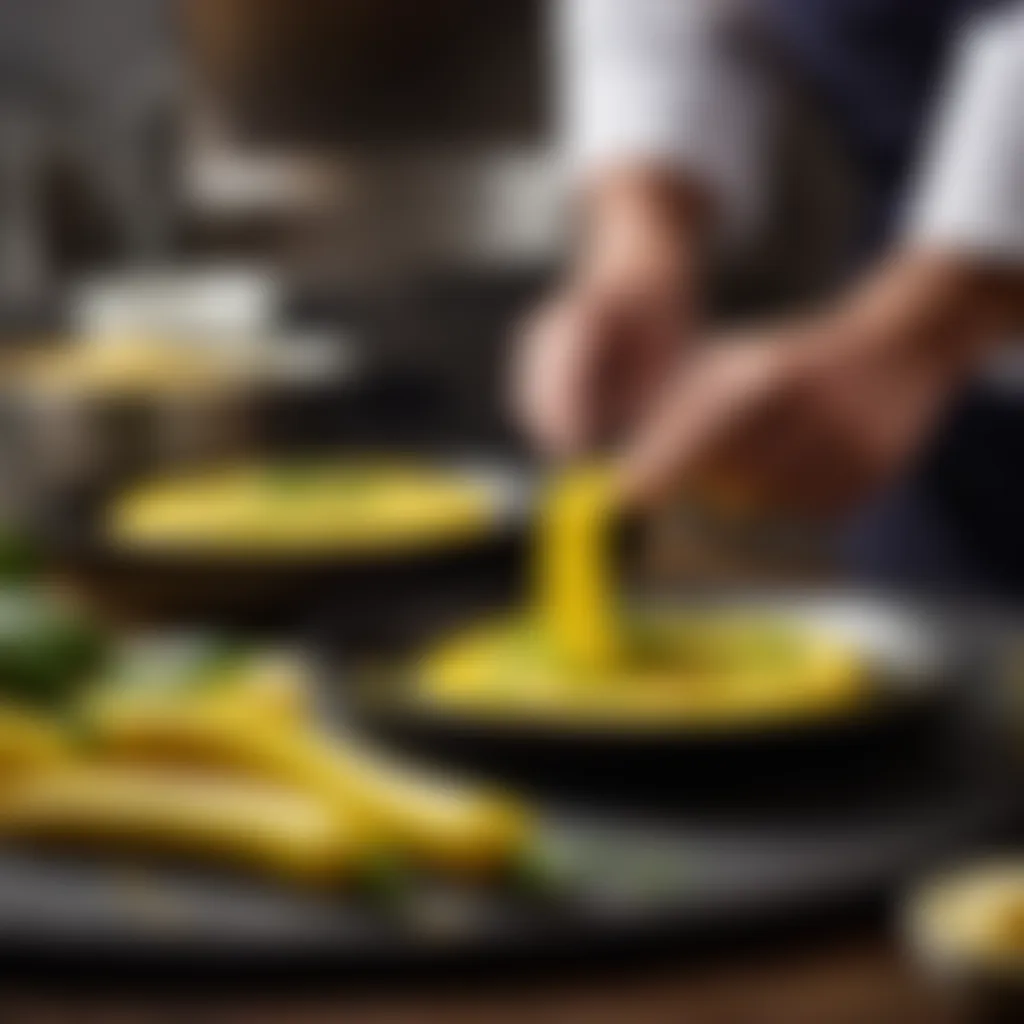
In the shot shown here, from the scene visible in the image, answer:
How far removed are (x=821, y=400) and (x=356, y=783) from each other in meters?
0.45

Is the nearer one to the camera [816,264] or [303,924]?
[303,924]

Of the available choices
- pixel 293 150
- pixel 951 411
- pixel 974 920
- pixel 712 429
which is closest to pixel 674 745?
pixel 974 920

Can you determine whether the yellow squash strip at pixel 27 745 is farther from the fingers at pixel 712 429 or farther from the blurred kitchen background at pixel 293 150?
the blurred kitchen background at pixel 293 150

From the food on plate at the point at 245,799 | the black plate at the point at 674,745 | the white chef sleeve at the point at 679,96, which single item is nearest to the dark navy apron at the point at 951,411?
the white chef sleeve at the point at 679,96

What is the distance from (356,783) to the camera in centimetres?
82

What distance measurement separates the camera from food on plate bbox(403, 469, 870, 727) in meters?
0.92

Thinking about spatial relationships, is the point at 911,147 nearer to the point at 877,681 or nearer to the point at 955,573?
the point at 955,573

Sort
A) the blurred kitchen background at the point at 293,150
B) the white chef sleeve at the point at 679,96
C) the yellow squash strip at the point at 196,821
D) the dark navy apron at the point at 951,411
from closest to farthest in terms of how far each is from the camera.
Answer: the yellow squash strip at the point at 196,821
the dark navy apron at the point at 951,411
the white chef sleeve at the point at 679,96
the blurred kitchen background at the point at 293,150

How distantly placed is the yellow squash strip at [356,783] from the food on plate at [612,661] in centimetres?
7

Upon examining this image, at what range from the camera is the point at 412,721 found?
0.90m

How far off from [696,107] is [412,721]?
31.5 inches

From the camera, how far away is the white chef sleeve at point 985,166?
1.27 metres

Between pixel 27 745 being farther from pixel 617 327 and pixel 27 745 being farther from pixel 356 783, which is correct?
pixel 617 327

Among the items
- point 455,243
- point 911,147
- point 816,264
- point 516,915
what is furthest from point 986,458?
point 455,243
